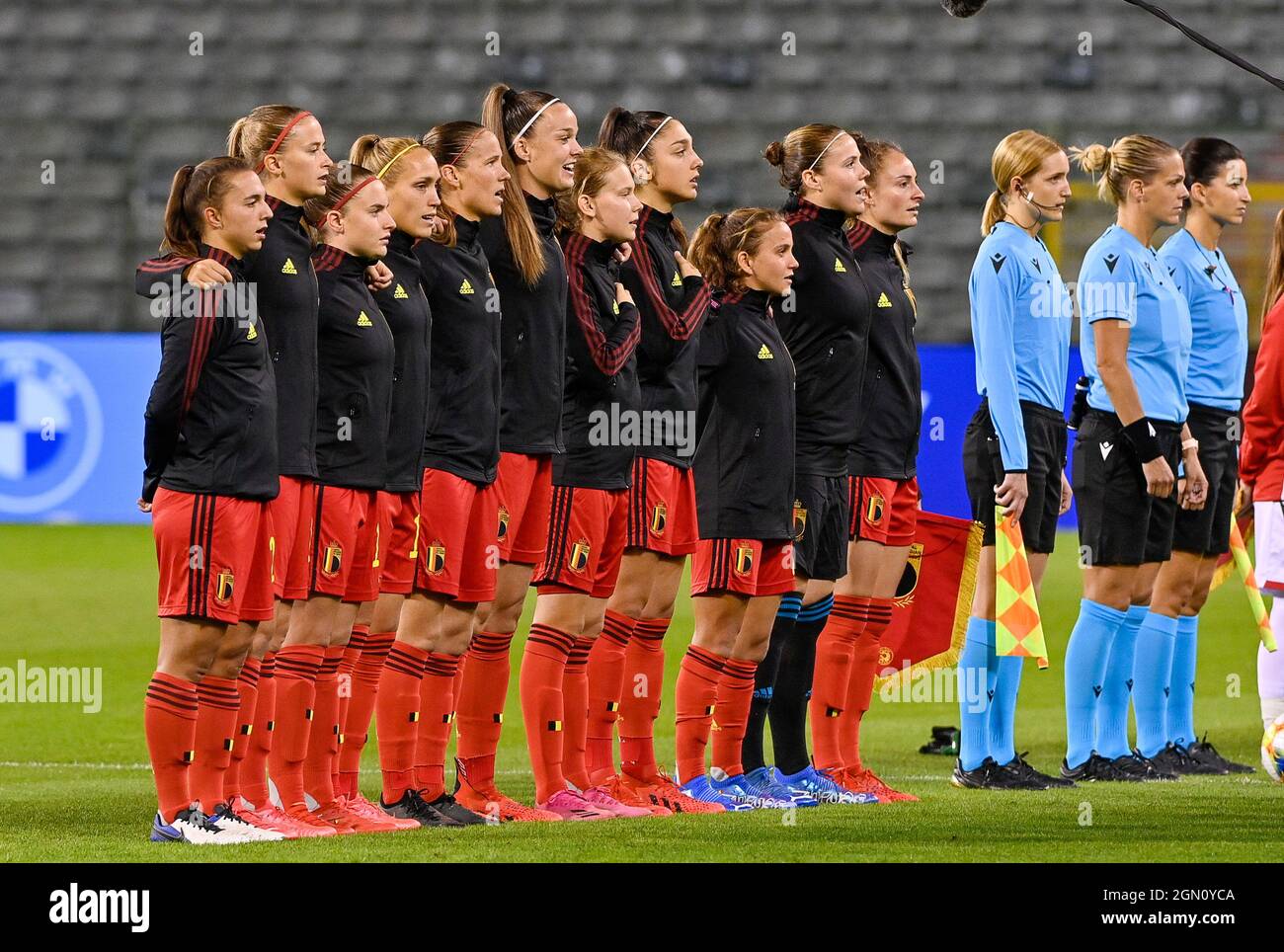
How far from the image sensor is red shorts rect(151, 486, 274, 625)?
5.32 metres

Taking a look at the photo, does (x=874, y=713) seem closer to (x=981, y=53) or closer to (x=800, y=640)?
(x=800, y=640)

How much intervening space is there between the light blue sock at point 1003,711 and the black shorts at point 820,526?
712 millimetres

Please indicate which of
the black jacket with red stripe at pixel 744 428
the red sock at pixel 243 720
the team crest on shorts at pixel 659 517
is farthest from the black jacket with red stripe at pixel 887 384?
the red sock at pixel 243 720

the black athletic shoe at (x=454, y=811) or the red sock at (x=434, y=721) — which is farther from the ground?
the red sock at (x=434, y=721)

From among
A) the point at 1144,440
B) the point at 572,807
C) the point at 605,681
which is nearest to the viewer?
the point at 572,807

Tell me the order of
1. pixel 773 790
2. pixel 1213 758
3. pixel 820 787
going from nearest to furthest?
1. pixel 773 790
2. pixel 820 787
3. pixel 1213 758

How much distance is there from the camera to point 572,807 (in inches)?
240

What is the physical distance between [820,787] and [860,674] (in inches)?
19.2

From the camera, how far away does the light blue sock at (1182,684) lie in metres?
7.80

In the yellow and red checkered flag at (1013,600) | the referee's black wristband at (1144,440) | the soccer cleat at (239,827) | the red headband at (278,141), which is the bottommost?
the soccer cleat at (239,827)

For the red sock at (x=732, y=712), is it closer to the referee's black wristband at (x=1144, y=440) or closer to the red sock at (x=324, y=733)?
the red sock at (x=324, y=733)

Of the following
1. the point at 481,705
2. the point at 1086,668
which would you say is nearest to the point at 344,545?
the point at 481,705

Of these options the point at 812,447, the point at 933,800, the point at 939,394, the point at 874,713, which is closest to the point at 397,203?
the point at 812,447

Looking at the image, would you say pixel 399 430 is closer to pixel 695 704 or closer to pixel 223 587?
pixel 223 587
